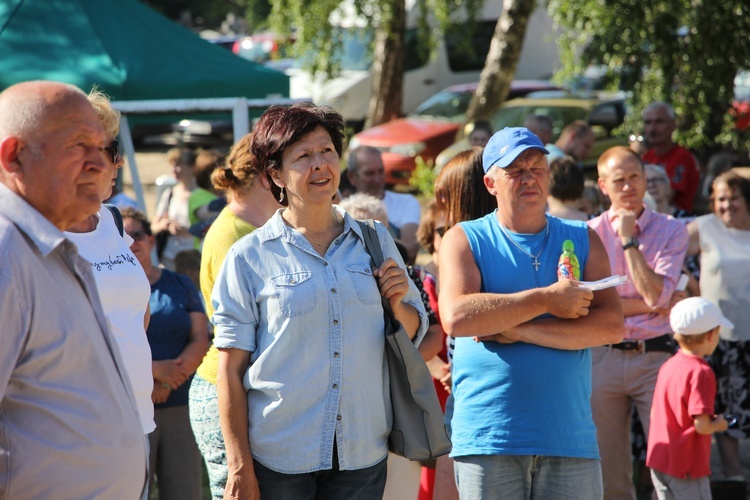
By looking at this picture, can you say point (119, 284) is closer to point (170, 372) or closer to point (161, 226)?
point (170, 372)

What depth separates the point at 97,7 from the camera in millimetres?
8234

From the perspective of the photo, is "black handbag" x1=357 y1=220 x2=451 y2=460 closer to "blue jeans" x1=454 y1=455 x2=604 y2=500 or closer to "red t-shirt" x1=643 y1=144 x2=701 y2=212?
"blue jeans" x1=454 y1=455 x2=604 y2=500

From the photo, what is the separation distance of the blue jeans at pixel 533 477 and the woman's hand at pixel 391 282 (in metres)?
0.71

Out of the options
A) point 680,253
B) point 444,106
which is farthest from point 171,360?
point 444,106

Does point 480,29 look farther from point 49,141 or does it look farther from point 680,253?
point 49,141

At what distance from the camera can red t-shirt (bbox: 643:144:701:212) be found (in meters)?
7.90

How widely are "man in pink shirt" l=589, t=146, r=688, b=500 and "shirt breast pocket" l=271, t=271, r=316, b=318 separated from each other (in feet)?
7.50

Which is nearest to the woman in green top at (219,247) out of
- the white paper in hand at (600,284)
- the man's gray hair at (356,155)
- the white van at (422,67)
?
the white paper in hand at (600,284)

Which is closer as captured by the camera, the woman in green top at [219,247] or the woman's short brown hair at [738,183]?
the woman in green top at [219,247]

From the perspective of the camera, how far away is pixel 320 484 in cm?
313

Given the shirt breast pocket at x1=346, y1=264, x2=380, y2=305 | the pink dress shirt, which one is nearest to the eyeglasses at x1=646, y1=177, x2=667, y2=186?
the pink dress shirt

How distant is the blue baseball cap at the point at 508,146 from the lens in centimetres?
358

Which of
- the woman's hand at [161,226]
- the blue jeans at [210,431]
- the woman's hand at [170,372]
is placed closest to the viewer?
the blue jeans at [210,431]

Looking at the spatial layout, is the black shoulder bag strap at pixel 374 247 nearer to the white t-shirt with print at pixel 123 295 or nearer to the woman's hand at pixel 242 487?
the woman's hand at pixel 242 487
